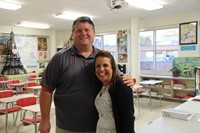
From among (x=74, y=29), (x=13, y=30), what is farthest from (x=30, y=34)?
(x=74, y=29)

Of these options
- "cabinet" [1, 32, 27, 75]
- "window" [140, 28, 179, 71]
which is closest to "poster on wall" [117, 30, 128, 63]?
"window" [140, 28, 179, 71]

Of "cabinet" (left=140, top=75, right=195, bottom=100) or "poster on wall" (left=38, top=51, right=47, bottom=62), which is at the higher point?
"poster on wall" (left=38, top=51, right=47, bottom=62)

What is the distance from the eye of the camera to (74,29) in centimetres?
158

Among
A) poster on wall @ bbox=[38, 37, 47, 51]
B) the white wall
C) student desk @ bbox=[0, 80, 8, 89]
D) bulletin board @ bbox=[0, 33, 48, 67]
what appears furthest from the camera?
poster on wall @ bbox=[38, 37, 47, 51]

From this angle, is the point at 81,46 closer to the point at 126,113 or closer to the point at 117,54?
the point at 126,113

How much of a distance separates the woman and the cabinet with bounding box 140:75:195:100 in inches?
197

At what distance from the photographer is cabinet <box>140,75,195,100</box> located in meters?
5.85

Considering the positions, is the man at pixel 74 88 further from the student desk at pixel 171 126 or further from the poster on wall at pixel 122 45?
the poster on wall at pixel 122 45

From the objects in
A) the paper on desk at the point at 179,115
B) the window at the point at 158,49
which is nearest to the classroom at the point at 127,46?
the window at the point at 158,49

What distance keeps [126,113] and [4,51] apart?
7.70 m

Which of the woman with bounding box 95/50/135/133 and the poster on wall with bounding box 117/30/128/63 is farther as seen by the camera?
the poster on wall with bounding box 117/30/128/63

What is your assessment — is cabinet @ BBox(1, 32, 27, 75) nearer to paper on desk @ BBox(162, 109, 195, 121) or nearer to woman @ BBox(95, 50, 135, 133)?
paper on desk @ BBox(162, 109, 195, 121)

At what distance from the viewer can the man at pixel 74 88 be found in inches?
60.1

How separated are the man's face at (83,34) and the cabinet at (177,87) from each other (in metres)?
5.01
